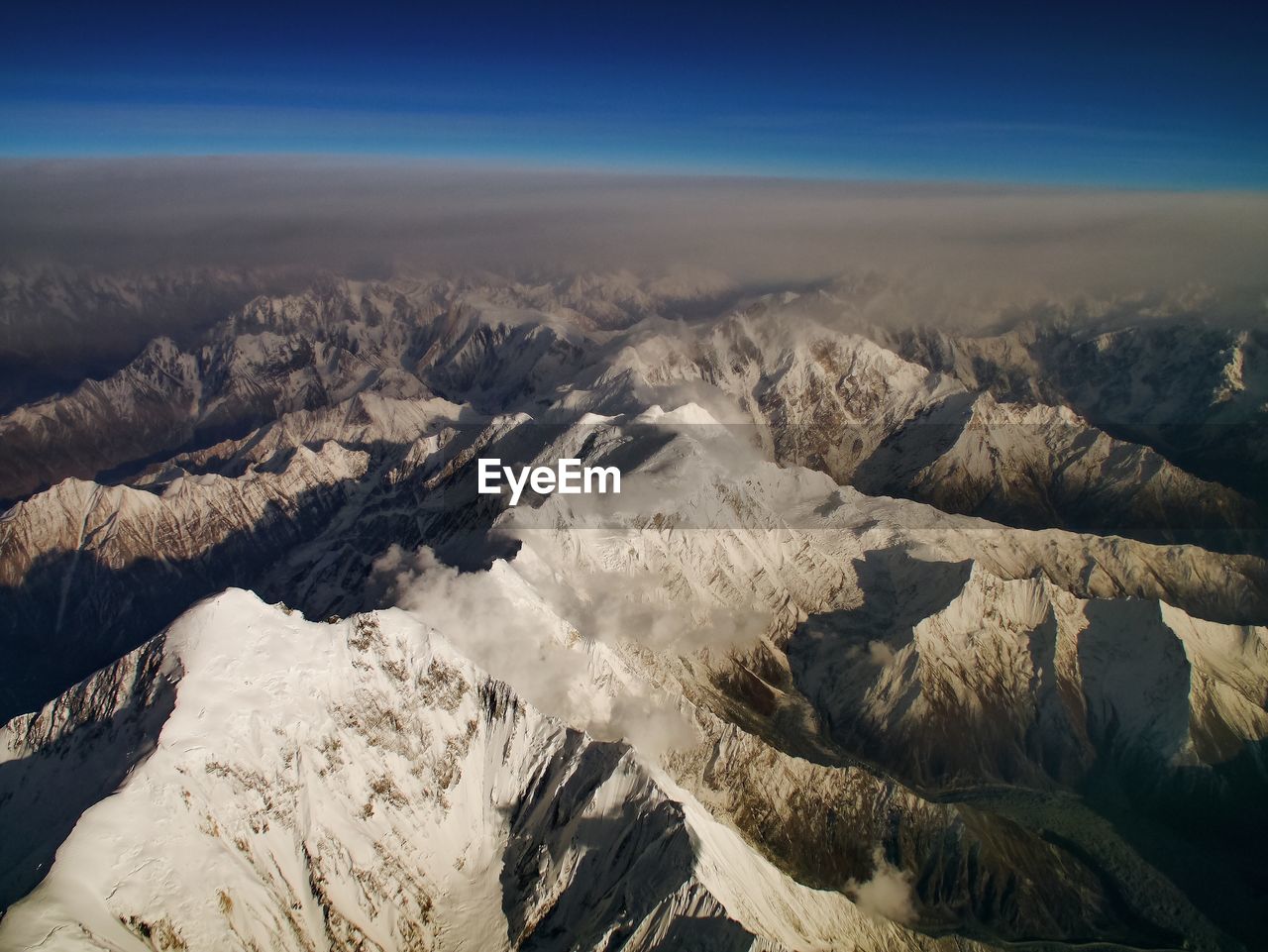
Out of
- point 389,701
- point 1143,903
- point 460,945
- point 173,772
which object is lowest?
point 1143,903

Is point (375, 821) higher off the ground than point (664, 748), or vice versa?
point (375, 821)

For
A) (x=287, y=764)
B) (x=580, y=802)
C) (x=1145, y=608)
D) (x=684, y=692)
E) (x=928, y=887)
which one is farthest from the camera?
(x=1145, y=608)

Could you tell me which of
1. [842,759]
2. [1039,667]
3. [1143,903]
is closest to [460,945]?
[842,759]

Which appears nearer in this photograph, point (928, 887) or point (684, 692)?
point (928, 887)

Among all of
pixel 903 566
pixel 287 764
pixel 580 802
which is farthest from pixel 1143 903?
pixel 287 764

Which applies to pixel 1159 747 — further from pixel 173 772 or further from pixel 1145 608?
pixel 173 772

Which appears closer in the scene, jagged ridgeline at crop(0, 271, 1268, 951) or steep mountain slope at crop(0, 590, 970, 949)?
steep mountain slope at crop(0, 590, 970, 949)

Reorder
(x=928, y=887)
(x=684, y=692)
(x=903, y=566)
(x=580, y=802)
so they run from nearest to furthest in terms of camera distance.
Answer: (x=580, y=802) → (x=928, y=887) → (x=684, y=692) → (x=903, y=566)

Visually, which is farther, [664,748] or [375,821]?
[664,748]

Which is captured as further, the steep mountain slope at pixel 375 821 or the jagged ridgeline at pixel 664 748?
the jagged ridgeline at pixel 664 748

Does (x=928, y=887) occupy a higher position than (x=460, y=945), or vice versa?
(x=460, y=945)
